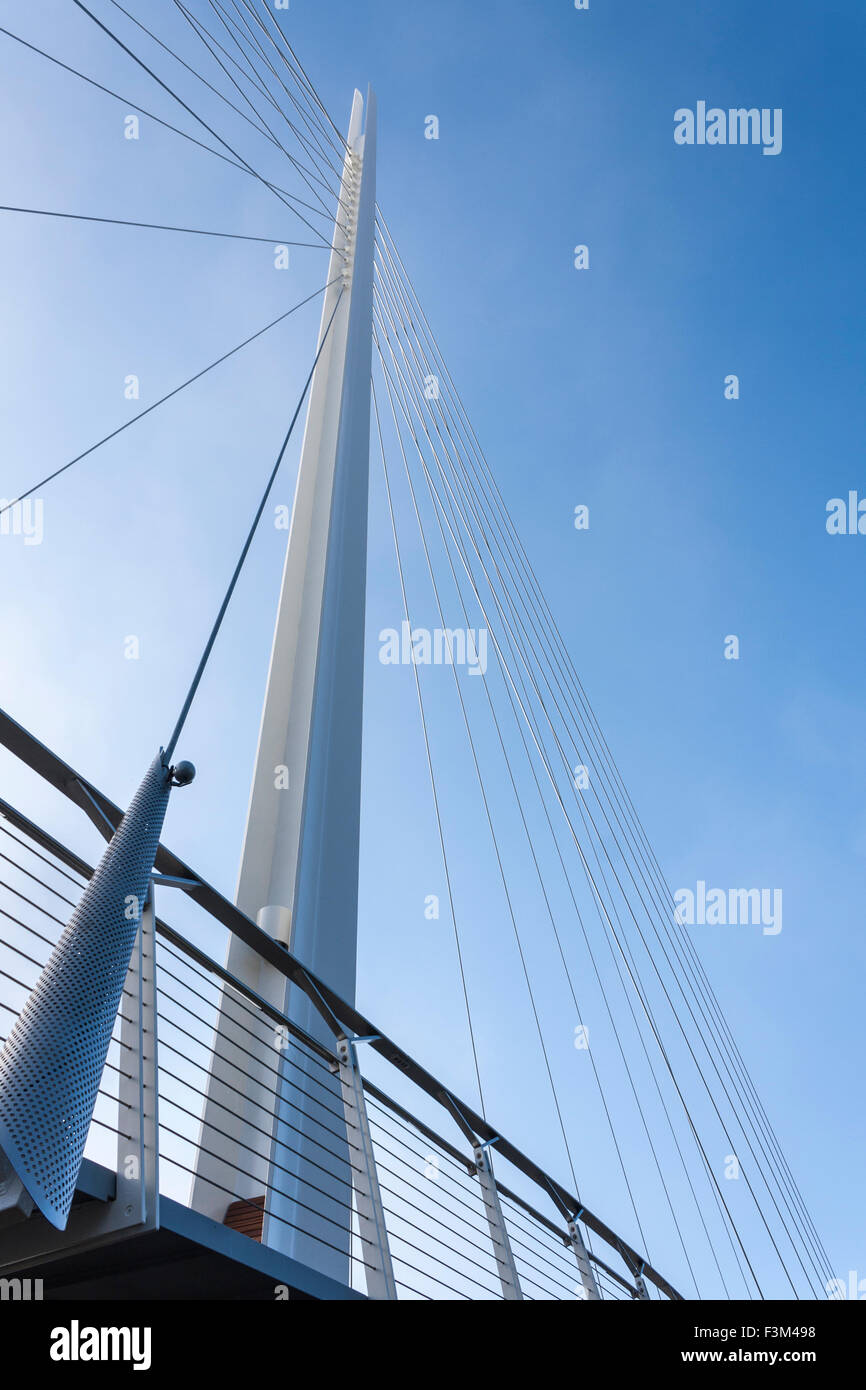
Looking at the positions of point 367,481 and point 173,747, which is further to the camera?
point 367,481

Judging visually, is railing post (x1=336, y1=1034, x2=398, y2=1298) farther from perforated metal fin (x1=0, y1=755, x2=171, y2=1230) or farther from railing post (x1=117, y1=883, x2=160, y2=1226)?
perforated metal fin (x1=0, y1=755, x2=171, y2=1230)

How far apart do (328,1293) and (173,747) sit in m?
1.21

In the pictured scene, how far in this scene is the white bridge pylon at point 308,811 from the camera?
10.2 feet

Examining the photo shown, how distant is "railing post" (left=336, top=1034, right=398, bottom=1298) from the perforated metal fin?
3.66 feet

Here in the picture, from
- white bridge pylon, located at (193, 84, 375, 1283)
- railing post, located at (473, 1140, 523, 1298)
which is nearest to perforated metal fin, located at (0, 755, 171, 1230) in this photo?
white bridge pylon, located at (193, 84, 375, 1283)

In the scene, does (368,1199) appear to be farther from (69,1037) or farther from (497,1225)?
(69,1037)

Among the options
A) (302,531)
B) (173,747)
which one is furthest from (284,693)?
(173,747)

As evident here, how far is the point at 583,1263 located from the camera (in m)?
3.73

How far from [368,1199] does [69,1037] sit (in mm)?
1315

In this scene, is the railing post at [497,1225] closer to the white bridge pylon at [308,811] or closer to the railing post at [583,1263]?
the white bridge pylon at [308,811]

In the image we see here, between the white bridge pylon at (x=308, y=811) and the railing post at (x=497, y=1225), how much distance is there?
0.45 m

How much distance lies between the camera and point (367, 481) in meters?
5.64
